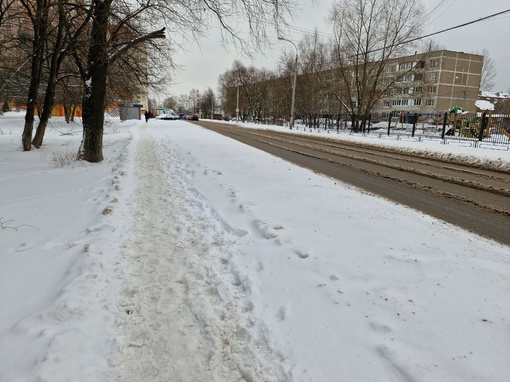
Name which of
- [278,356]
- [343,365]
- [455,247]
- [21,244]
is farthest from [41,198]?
[455,247]

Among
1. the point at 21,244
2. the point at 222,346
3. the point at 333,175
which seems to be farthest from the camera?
the point at 333,175

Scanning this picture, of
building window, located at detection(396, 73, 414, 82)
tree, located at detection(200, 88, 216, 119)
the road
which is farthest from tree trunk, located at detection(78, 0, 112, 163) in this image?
tree, located at detection(200, 88, 216, 119)

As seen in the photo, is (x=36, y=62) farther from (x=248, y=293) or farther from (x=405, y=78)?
(x=405, y=78)

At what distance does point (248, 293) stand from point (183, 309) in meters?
0.66

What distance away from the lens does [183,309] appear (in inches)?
122

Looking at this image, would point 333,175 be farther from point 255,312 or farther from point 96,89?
point 96,89

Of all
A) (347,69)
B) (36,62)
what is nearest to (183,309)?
(36,62)

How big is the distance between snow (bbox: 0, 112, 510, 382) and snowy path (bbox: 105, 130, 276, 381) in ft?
0.04

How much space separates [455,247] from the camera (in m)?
4.12

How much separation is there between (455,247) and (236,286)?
2741 mm

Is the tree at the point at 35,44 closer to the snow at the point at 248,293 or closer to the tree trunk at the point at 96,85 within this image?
the tree trunk at the point at 96,85

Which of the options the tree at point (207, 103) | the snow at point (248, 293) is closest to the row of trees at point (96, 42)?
the snow at point (248, 293)

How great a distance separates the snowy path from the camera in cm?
244

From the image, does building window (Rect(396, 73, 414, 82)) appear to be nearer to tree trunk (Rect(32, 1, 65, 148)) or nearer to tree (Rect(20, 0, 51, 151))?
tree trunk (Rect(32, 1, 65, 148))
